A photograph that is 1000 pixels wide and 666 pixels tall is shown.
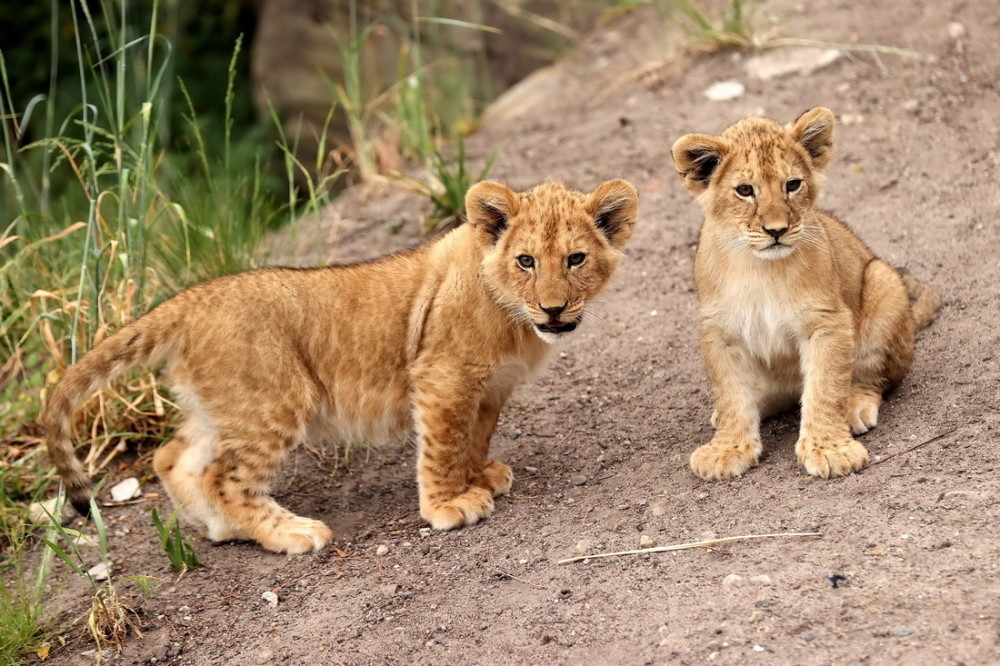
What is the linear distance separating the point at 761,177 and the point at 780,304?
1.80 ft

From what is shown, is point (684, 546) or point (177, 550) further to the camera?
point (177, 550)

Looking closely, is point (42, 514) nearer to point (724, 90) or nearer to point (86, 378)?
point (86, 378)

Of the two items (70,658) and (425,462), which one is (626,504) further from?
(70,658)

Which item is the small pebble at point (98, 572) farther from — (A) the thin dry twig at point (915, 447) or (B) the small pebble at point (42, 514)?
(A) the thin dry twig at point (915, 447)

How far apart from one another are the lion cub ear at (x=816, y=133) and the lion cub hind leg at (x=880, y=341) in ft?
2.38

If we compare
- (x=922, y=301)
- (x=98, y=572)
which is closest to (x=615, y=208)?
(x=922, y=301)

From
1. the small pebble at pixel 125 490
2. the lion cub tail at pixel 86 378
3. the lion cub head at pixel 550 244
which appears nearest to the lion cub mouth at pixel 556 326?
the lion cub head at pixel 550 244

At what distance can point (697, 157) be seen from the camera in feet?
16.6

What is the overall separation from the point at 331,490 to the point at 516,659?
6.93ft

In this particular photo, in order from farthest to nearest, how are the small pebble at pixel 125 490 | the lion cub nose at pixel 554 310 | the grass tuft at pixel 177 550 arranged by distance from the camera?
the small pebble at pixel 125 490 → the grass tuft at pixel 177 550 → the lion cub nose at pixel 554 310

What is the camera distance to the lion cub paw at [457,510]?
5164 mm

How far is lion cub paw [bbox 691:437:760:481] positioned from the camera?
505cm

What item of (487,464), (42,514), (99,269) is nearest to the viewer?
(487,464)

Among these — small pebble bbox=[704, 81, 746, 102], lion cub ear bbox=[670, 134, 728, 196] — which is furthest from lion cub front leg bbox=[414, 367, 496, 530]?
small pebble bbox=[704, 81, 746, 102]
